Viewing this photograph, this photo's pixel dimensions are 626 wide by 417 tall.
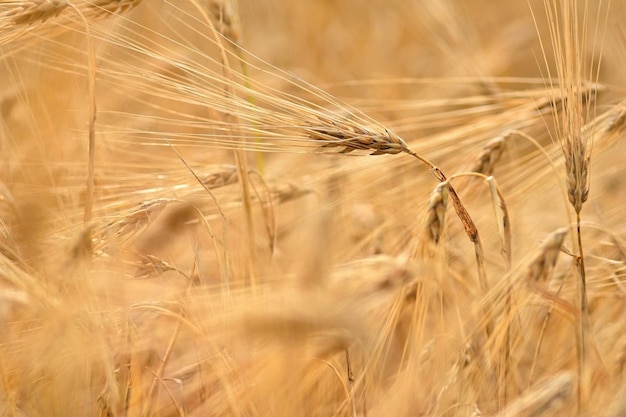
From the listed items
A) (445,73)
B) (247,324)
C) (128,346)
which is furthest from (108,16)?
(445,73)

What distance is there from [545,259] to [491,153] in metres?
0.30

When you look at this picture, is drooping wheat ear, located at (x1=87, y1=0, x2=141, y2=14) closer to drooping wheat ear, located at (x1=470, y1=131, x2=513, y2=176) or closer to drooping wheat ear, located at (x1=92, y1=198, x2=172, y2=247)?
drooping wheat ear, located at (x1=92, y1=198, x2=172, y2=247)

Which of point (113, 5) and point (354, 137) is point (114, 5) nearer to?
point (113, 5)

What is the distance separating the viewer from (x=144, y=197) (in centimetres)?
110

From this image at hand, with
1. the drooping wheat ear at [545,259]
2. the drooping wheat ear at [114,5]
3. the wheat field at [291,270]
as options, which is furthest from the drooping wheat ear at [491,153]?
the drooping wheat ear at [114,5]

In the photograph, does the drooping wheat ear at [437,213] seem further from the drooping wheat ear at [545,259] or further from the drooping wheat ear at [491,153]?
the drooping wheat ear at [491,153]

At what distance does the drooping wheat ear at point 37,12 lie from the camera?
3.29 feet

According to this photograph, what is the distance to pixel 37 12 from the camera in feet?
3.30

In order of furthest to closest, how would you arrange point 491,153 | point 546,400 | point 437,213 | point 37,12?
point 491,153 < point 37,12 < point 437,213 < point 546,400

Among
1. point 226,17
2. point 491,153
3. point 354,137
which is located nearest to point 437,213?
point 354,137

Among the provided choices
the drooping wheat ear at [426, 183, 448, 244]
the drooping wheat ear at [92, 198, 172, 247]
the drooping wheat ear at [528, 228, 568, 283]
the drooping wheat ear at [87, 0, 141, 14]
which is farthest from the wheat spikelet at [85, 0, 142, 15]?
the drooping wheat ear at [528, 228, 568, 283]

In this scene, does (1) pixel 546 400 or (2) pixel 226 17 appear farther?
(2) pixel 226 17

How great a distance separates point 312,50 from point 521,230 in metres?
1.87

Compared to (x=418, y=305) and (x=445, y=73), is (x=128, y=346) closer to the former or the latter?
(x=418, y=305)
